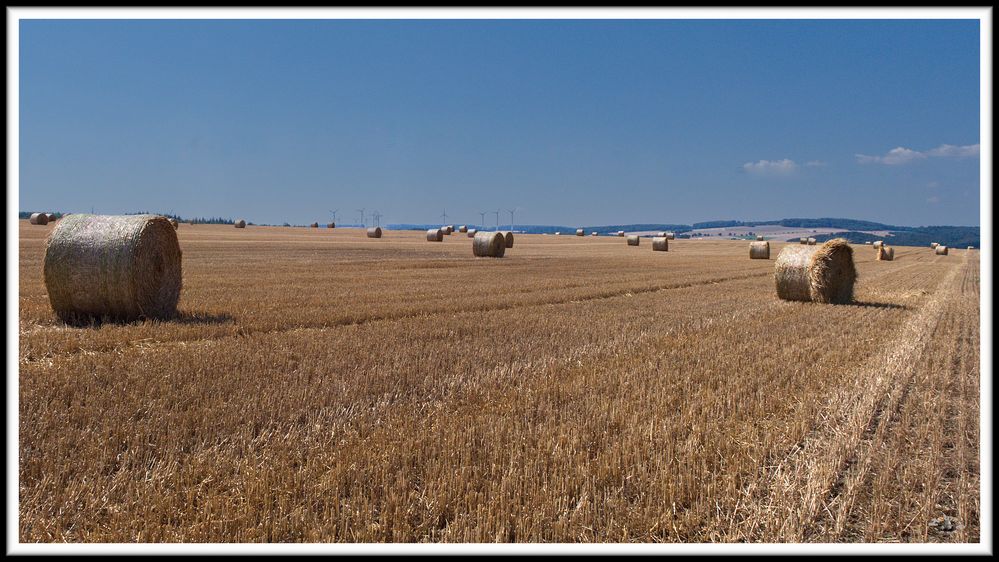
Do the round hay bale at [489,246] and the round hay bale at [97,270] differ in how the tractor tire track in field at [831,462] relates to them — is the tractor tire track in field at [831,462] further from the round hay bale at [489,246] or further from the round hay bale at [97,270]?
the round hay bale at [489,246]

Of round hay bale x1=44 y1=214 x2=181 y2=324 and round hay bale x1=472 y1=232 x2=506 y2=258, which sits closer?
round hay bale x1=44 y1=214 x2=181 y2=324

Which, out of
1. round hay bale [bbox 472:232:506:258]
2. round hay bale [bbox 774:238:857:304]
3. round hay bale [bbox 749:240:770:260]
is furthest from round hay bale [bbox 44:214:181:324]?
round hay bale [bbox 749:240:770:260]

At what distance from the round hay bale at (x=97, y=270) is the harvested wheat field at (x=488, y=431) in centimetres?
53

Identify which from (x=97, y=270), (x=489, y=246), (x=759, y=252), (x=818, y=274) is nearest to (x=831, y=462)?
(x=97, y=270)

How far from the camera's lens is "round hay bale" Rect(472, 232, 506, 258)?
114ft

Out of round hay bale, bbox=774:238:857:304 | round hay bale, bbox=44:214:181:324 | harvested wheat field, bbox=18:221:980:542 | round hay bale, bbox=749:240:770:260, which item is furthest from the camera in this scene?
round hay bale, bbox=749:240:770:260

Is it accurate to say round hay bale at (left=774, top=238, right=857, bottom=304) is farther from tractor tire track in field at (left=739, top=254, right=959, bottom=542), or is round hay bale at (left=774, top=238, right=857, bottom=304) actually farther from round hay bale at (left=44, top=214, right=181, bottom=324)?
round hay bale at (left=44, top=214, right=181, bottom=324)

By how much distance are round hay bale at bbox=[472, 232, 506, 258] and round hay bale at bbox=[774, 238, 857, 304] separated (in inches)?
762

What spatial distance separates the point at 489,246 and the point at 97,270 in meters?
25.1
